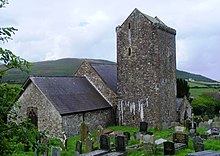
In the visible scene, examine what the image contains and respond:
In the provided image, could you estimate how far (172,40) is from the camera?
26562mm

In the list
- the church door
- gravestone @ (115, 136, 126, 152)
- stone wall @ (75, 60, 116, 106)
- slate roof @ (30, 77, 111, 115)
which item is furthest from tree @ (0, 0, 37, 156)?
stone wall @ (75, 60, 116, 106)

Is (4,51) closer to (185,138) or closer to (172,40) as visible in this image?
(185,138)

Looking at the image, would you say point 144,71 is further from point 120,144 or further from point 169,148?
point 169,148

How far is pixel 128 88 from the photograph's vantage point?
25.0 metres

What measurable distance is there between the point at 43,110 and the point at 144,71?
7.97 metres

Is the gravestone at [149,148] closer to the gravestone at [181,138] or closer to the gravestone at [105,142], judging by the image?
the gravestone at [105,142]

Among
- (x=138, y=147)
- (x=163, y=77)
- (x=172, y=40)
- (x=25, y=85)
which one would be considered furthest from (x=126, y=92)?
(x=138, y=147)

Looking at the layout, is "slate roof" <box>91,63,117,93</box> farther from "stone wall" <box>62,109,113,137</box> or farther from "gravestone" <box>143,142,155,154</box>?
"gravestone" <box>143,142,155,154</box>

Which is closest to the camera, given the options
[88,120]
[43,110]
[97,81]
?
[43,110]

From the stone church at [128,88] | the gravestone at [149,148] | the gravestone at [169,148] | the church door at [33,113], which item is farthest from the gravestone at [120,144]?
the church door at [33,113]

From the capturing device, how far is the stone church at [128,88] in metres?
21.9

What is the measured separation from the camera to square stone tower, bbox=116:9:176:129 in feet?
78.2

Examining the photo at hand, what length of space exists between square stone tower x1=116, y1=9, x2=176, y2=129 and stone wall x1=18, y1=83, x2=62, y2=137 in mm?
6440

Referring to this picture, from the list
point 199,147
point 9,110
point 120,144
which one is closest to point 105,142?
point 120,144
